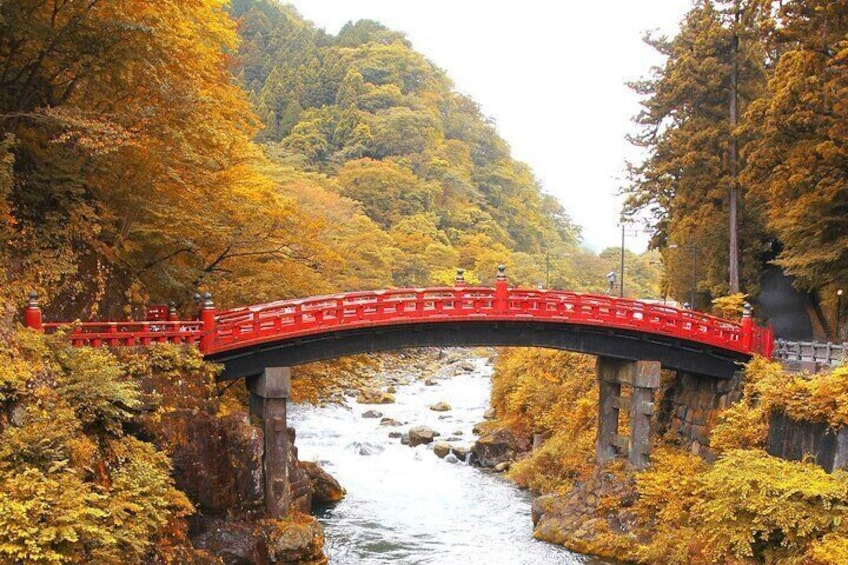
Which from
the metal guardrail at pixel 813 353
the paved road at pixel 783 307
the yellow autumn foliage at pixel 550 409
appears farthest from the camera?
the paved road at pixel 783 307

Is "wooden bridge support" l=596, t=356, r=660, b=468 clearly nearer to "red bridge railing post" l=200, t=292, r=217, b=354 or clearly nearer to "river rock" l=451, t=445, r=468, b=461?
"river rock" l=451, t=445, r=468, b=461

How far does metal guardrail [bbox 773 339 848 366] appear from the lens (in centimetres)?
2317

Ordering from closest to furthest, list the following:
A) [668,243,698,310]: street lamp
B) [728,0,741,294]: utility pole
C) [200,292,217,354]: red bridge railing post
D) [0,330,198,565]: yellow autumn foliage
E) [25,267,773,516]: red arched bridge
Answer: [0,330,198,565]: yellow autumn foliage → [200,292,217,354]: red bridge railing post → [25,267,773,516]: red arched bridge → [728,0,741,294]: utility pole → [668,243,698,310]: street lamp

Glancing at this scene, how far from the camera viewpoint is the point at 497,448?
34.3 metres

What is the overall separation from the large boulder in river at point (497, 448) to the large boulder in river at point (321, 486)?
7969 mm

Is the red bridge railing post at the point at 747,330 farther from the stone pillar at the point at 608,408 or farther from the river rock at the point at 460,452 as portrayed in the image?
the river rock at the point at 460,452

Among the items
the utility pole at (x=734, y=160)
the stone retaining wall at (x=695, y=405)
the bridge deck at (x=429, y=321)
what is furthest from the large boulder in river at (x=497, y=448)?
the utility pole at (x=734, y=160)

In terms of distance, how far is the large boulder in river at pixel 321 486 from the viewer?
27.9m

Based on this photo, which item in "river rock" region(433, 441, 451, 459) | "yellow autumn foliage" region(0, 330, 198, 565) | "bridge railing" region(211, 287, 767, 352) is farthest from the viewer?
"river rock" region(433, 441, 451, 459)

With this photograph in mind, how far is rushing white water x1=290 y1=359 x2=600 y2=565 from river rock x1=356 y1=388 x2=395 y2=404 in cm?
82

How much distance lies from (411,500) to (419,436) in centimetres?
→ 790

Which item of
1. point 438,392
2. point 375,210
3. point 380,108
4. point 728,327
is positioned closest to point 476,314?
point 728,327

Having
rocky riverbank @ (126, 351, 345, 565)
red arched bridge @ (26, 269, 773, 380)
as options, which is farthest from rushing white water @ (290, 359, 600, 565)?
red arched bridge @ (26, 269, 773, 380)

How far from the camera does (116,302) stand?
21.2 m
